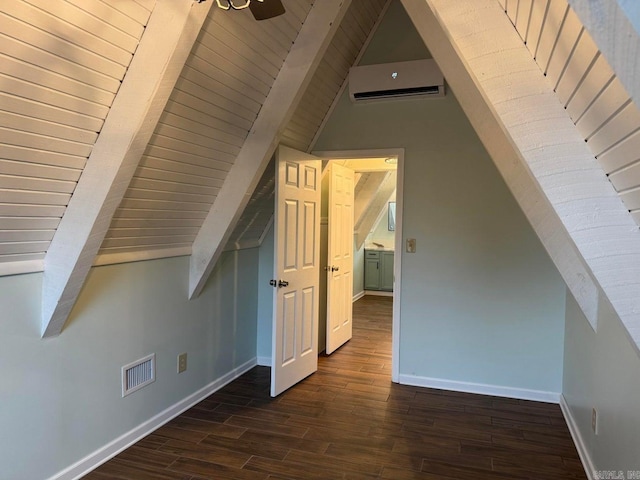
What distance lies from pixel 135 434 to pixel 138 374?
1.16ft

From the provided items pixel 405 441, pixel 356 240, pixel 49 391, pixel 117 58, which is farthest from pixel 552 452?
pixel 356 240

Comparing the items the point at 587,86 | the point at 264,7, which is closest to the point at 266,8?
the point at 264,7

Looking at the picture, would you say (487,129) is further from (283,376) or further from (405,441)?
(283,376)

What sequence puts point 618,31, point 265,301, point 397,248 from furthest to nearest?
point 265,301 → point 397,248 → point 618,31

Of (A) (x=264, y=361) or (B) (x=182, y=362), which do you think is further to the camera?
(A) (x=264, y=361)

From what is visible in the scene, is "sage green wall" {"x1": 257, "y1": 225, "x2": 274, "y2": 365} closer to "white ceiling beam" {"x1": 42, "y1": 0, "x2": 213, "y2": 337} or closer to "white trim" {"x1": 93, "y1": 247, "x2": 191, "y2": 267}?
"white trim" {"x1": 93, "y1": 247, "x2": 191, "y2": 267}

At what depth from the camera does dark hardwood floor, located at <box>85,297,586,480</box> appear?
2.32m

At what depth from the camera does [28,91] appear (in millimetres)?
1424

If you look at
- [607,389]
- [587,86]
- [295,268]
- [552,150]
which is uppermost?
[587,86]

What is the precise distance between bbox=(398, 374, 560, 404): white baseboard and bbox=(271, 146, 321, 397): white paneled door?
88 cm

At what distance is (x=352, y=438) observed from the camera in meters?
2.68

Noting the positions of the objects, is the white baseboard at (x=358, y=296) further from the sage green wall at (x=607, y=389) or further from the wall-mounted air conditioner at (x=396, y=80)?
the sage green wall at (x=607, y=389)

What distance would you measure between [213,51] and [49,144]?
85cm

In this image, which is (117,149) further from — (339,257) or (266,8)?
(339,257)
